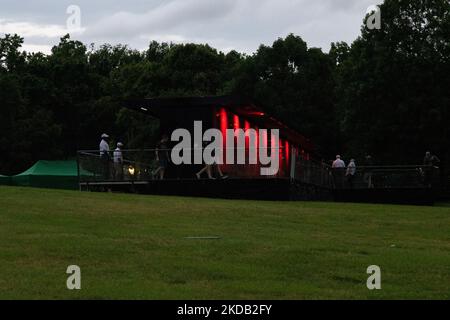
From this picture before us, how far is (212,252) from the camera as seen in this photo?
1523 centimetres

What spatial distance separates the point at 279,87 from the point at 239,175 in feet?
136

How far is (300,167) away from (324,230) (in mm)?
16741

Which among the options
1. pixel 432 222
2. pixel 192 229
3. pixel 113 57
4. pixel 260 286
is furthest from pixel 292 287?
pixel 113 57

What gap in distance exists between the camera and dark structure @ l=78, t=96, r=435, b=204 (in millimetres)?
33969

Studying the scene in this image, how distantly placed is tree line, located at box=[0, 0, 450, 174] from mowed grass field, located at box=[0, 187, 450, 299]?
24384mm

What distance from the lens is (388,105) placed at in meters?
62.3

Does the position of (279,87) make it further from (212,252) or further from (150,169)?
(212,252)

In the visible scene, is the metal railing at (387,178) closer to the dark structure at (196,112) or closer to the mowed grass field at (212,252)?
the dark structure at (196,112)

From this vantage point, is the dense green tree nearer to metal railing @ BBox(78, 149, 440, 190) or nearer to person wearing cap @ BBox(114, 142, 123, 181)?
metal railing @ BBox(78, 149, 440, 190)

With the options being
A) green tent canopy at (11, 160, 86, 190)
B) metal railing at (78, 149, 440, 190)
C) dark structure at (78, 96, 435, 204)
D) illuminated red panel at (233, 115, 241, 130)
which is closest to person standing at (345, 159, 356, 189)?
dark structure at (78, 96, 435, 204)

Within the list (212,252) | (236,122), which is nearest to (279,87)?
(236,122)

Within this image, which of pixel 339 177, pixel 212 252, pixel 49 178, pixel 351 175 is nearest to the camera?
pixel 212 252

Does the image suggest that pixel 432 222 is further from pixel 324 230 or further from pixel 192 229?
pixel 192 229

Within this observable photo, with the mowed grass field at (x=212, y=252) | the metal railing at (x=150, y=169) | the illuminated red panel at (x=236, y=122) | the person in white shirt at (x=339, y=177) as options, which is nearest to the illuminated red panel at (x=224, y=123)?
the illuminated red panel at (x=236, y=122)
